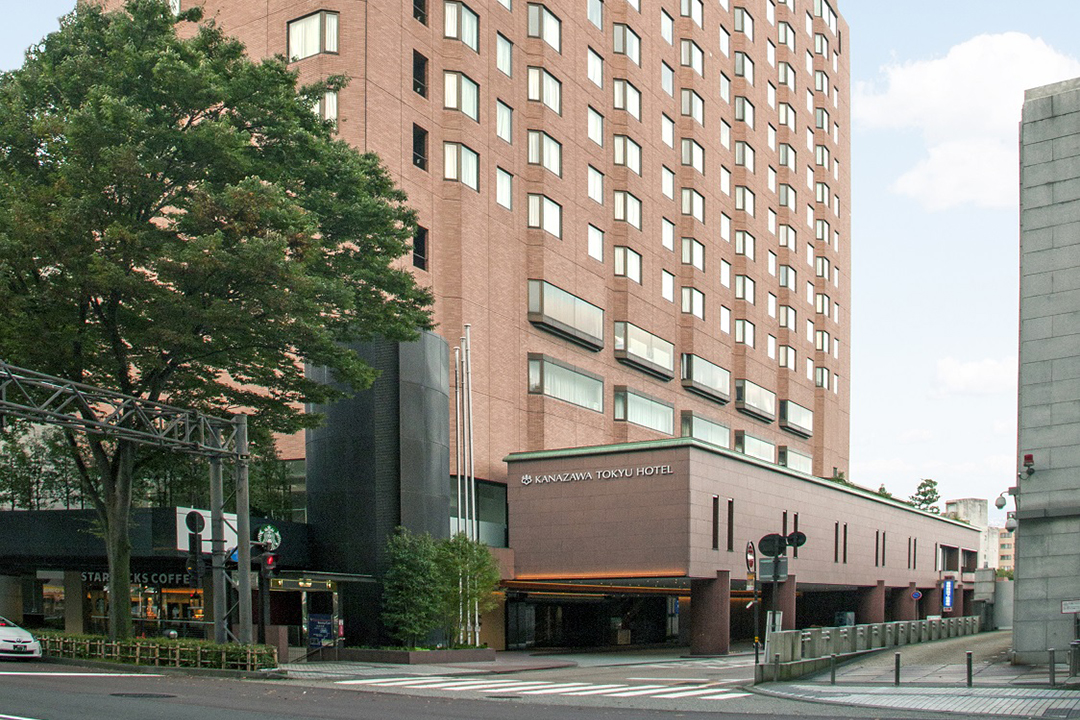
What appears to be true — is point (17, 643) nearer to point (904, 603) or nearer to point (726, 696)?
point (726, 696)

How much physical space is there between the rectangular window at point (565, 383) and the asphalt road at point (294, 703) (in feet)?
95.3

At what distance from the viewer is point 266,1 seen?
51438 millimetres

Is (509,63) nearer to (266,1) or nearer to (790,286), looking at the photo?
(266,1)

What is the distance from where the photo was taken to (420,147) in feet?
170

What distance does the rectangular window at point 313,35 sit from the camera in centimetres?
4912

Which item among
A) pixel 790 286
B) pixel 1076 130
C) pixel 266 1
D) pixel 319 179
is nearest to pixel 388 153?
pixel 266 1

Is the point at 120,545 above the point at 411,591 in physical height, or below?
above

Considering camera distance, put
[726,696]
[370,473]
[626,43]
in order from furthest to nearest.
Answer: [626,43] → [370,473] → [726,696]

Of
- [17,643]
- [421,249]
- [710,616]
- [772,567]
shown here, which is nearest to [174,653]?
[17,643]

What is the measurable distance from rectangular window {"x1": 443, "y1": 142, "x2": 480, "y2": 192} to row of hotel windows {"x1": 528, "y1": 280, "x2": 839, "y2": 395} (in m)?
6.25

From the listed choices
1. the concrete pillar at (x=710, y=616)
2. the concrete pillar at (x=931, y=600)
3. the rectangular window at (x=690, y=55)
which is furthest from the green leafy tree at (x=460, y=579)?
the concrete pillar at (x=931, y=600)

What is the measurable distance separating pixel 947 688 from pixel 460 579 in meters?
A: 18.9

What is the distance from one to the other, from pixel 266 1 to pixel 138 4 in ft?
64.4

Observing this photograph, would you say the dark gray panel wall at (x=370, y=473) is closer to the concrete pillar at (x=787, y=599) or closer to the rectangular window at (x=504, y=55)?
the rectangular window at (x=504, y=55)
